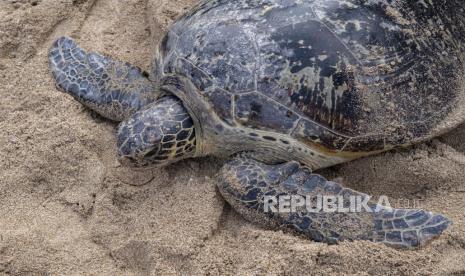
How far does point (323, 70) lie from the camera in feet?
7.26

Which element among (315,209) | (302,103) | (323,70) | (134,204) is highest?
(323,70)

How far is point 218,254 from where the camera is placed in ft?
6.93

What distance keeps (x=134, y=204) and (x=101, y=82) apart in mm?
698

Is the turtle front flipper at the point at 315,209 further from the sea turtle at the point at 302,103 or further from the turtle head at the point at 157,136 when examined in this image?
the turtle head at the point at 157,136

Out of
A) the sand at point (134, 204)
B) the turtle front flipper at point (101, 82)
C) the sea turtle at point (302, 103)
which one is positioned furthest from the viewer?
the turtle front flipper at point (101, 82)

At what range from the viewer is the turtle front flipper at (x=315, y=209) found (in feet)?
6.83

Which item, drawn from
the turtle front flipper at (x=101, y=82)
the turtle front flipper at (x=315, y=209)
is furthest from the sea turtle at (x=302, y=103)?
the turtle front flipper at (x=101, y=82)

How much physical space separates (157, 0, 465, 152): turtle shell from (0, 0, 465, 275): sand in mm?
224

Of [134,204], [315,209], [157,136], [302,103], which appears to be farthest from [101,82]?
[315,209]

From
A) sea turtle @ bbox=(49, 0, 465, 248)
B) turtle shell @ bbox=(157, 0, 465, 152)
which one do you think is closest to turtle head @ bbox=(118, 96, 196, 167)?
sea turtle @ bbox=(49, 0, 465, 248)

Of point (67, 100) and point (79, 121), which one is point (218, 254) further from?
point (67, 100)

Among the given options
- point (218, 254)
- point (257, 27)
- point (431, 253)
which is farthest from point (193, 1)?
point (431, 253)

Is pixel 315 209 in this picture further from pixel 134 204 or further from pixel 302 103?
pixel 134 204

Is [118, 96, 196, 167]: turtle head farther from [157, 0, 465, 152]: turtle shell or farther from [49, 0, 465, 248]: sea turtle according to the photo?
[157, 0, 465, 152]: turtle shell
